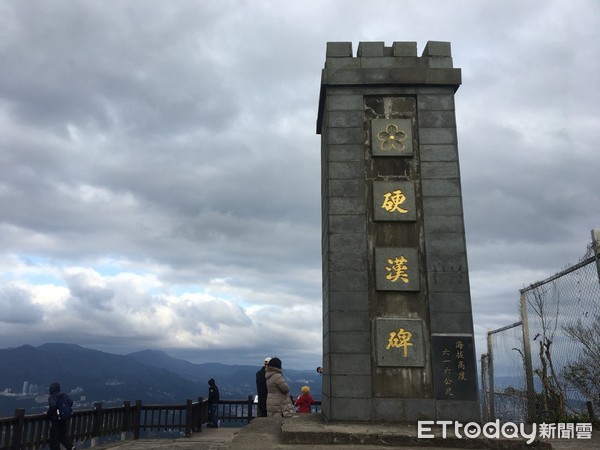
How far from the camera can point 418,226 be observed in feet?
30.9

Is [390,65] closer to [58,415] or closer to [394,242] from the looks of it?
[394,242]

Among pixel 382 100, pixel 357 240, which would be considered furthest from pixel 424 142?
pixel 357 240

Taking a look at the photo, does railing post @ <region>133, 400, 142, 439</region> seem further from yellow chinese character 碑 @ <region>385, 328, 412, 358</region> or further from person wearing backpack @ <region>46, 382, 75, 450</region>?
yellow chinese character 碑 @ <region>385, 328, 412, 358</region>

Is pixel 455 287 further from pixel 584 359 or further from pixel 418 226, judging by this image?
pixel 584 359

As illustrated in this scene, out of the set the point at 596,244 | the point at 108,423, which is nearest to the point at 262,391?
the point at 108,423

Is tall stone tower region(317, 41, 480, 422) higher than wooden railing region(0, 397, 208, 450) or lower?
higher

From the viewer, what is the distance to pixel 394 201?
950 centimetres

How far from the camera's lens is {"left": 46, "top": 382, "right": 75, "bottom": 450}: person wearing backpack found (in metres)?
11.5

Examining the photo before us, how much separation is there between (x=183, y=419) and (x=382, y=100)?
13.1 meters

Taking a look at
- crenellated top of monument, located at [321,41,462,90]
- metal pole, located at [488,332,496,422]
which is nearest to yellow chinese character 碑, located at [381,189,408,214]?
crenellated top of monument, located at [321,41,462,90]

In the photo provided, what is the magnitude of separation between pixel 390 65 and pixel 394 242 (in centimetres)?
402

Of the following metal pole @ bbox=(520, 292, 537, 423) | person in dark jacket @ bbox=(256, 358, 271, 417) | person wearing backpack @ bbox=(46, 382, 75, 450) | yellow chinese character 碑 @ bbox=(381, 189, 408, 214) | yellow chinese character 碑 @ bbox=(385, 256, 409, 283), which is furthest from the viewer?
person in dark jacket @ bbox=(256, 358, 271, 417)

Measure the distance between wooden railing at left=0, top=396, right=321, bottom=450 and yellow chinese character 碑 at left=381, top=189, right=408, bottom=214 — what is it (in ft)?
31.6

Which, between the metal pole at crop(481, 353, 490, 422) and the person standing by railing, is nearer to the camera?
the person standing by railing
